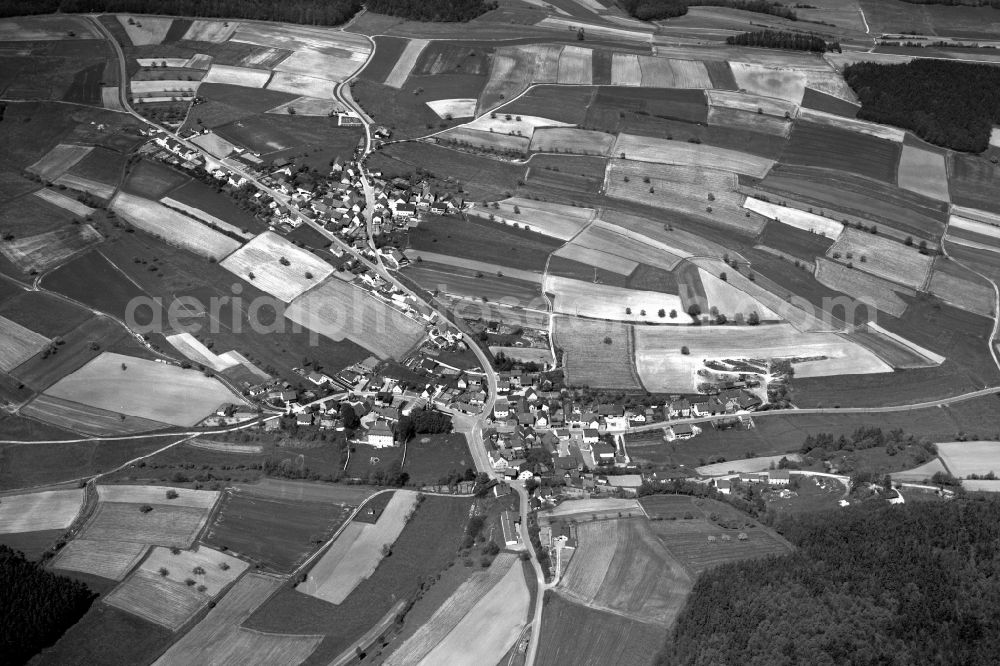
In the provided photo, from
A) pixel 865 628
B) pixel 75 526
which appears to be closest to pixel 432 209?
pixel 75 526

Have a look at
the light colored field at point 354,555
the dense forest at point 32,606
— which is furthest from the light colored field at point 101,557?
the light colored field at point 354,555

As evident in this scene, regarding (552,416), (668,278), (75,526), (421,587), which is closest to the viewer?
(421,587)

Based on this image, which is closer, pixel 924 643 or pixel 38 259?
pixel 924 643

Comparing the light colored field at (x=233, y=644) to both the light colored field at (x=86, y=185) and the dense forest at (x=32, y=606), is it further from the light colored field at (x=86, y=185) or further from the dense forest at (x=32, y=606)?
the light colored field at (x=86, y=185)

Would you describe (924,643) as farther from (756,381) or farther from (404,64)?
(404,64)

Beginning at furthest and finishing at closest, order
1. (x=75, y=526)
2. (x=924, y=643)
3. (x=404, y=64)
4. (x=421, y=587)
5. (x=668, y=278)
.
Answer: (x=404, y=64)
(x=668, y=278)
(x=75, y=526)
(x=421, y=587)
(x=924, y=643)

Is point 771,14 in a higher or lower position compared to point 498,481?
higher
